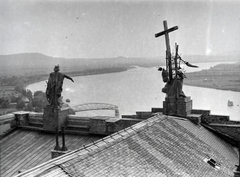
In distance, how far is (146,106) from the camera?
7194 centimetres

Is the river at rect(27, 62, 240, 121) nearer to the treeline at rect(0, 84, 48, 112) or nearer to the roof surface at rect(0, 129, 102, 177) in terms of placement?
the treeline at rect(0, 84, 48, 112)

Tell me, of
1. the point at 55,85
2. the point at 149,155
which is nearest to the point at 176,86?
the point at 55,85

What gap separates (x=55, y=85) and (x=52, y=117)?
1977mm

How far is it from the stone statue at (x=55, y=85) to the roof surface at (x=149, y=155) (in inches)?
239

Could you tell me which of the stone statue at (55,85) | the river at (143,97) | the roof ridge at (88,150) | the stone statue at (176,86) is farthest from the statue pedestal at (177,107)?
the river at (143,97)

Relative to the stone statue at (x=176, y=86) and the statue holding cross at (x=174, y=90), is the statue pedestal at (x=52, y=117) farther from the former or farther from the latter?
the stone statue at (x=176, y=86)

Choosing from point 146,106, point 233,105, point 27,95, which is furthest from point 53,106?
point 27,95

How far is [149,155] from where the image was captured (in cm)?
1018

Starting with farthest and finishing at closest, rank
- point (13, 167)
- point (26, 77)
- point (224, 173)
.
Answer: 1. point (26, 77)
2. point (13, 167)
3. point (224, 173)

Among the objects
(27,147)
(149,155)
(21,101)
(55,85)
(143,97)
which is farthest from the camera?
(143,97)

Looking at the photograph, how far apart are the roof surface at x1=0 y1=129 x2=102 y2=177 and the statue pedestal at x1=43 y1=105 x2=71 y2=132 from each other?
1.72ft

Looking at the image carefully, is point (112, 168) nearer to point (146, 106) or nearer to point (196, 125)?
point (196, 125)

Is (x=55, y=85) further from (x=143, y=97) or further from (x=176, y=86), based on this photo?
(x=143, y=97)

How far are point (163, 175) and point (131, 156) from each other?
3.58ft
